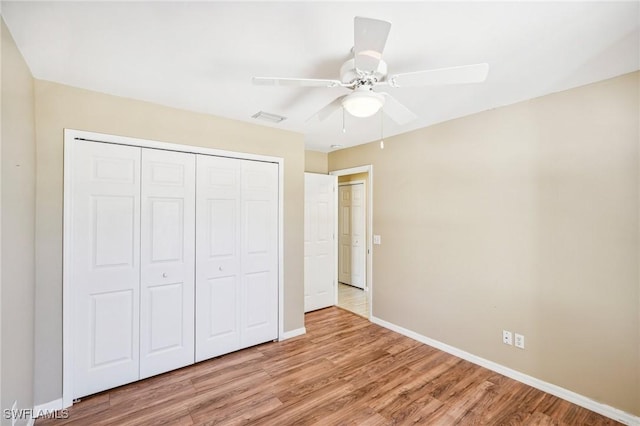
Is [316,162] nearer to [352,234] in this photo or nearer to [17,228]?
[352,234]

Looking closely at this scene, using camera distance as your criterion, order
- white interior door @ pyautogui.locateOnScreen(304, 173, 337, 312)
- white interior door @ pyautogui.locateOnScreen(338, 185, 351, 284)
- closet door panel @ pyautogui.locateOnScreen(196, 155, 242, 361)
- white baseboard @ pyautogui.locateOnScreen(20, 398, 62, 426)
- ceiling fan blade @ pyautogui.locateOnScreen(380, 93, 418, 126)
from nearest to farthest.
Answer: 1. ceiling fan blade @ pyautogui.locateOnScreen(380, 93, 418, 126)
2. white baseboard @ pyautogui.locateOnScreen(20, 398, 62, 426)
3. closet door panel @ pyautogui.locateOnScreen(196, 155, 242, 361)
4. white interior door @ pyautogui.locateOnScreen(304, 173, 337, 312)
5. white interior door @ pyautogui.locateOnScreen(338, 185, 351, 284)

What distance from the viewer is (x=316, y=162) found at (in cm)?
442

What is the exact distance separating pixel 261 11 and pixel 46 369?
276 cm

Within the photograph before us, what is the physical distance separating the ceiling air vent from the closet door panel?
0.51 m

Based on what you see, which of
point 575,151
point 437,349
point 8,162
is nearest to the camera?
point 8,162

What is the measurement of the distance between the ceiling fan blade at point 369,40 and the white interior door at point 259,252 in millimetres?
1928

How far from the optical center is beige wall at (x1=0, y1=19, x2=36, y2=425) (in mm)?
1449

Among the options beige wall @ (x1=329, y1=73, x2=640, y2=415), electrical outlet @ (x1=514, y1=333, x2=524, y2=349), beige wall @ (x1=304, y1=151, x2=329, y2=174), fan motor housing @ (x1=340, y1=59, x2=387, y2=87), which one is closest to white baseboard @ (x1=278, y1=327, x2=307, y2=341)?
beige wall @ (x1=329, y1=73, x2=640, y2=415)

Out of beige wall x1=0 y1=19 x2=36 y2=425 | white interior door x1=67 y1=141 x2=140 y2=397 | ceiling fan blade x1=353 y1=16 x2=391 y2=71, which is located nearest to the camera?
ceiling fan blade x1=353 y1=16 x2=391 y2=71

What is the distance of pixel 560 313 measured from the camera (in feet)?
7.28

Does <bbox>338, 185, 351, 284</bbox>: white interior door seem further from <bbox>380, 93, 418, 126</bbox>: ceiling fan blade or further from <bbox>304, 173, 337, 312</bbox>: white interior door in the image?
<bbox>380, 93, 418, 126</bbox>: ceiling fan blade

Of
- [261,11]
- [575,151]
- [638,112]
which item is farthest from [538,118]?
[261,11]

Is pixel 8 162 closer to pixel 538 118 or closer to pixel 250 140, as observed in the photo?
pixel 250 140

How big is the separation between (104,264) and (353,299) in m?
3.52
